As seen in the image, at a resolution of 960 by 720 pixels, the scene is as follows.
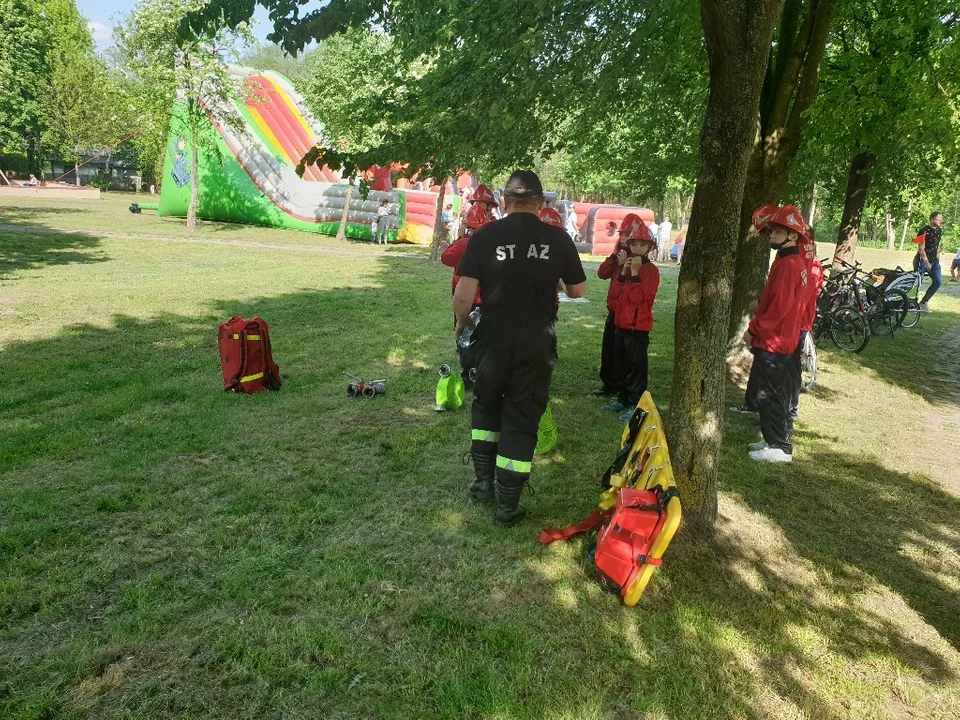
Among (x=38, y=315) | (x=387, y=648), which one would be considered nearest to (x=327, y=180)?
(x=38, y=315)

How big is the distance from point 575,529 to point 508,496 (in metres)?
0.47

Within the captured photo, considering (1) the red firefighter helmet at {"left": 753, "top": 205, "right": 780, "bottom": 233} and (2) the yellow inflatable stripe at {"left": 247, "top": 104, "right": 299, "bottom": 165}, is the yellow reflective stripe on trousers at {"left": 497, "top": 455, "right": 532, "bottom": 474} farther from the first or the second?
(2) the yellow inflatable stripe at {"left": 247, "top": 104, "right": 299, "bottom": 165}

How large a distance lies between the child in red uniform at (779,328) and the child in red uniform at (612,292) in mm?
1435

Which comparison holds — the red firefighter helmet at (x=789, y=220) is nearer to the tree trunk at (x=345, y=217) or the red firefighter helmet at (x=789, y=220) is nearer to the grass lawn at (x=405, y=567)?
the grass lawn at (x=405, y=567)

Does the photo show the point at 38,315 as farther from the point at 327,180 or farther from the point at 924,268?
the point at 327,180

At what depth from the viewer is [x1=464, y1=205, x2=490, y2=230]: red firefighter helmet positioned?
22.1 feet

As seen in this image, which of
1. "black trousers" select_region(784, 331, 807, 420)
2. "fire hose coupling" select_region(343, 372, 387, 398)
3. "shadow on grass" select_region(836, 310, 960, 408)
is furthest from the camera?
"shadow on grass" select_region(836, 310, 960, 408)

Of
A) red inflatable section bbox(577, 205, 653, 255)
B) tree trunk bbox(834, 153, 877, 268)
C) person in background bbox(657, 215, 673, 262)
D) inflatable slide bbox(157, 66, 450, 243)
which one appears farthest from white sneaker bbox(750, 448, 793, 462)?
red inflatable section bbox(577, 205, 653, 255)

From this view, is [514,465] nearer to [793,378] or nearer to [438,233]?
[793,378]

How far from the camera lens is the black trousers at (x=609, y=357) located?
764cm

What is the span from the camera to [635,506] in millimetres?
3809

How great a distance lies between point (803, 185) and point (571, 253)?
9558mm

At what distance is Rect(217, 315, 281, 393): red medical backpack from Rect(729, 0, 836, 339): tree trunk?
503 centimetres

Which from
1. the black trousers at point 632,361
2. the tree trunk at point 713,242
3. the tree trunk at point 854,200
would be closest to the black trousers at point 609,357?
the black trousers at point 632,361
